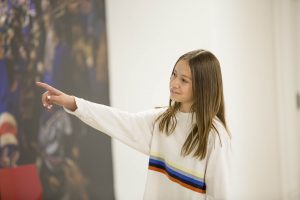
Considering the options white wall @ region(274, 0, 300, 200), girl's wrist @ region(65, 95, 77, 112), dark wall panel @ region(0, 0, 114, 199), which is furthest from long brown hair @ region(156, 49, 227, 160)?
white wall @ region(274, 0, 300, 200)

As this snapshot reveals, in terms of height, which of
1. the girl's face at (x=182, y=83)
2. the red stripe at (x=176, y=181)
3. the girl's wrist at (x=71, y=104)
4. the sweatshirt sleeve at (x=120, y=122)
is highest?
the girl's face at (x=182, y=83)

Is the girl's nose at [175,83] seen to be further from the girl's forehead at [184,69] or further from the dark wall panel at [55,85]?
the dark wall panel at [55,85]

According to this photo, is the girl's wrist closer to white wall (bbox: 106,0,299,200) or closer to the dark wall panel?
the dark wall panel

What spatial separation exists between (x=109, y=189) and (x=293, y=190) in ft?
4.95

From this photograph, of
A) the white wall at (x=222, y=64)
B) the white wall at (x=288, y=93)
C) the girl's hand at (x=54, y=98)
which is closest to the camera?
the girl's hand at (x=54, y=98)

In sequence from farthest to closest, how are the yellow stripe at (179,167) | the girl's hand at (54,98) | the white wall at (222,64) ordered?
1. the white wall at (222,64)
2. the yellow stripe at (179,167)
3. the girl's hand at (54,98)

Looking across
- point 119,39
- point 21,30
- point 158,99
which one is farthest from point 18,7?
point 158,99

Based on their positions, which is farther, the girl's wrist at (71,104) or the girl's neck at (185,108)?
the girl's neck at (185,108)

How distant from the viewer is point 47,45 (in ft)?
5.31

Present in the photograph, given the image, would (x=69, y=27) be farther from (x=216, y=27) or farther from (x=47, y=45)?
(x=216, y=27)

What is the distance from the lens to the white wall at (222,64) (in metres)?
2.03

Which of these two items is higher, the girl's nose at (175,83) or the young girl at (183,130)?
the girl's nose at (175,83)

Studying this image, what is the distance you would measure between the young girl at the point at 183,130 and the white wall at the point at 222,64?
44cm

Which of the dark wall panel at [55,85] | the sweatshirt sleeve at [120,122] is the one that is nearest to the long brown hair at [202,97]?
the sweatshirt sleeve at [120,122]
